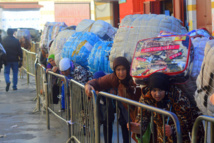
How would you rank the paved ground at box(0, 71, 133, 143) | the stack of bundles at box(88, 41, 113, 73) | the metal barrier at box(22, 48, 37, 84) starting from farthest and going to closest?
the metal barrier at box(22, 48, 37, 84)
the paved ground at box(0, 71, 133, 143)
the stack of bundles at box(88, 41, 113, 73)

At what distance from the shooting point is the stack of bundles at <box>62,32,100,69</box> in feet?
25.5

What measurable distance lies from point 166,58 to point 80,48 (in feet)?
12.0

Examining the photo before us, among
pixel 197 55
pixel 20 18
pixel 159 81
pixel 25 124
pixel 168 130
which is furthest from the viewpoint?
pixel 20 18

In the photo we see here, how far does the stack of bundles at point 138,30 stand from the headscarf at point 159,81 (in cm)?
142

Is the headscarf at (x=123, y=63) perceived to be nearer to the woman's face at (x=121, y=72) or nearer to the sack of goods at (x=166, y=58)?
the woman's face at (x=121, y=72)

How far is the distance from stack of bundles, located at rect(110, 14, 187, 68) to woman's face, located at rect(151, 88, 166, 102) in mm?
1449

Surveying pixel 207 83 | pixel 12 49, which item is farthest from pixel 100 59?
pixel 12 49

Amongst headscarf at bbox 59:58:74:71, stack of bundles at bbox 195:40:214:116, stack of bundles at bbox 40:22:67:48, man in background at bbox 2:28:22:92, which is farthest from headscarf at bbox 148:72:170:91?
man in background at bbox 2:28:22:92

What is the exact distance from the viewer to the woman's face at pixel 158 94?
412 cm

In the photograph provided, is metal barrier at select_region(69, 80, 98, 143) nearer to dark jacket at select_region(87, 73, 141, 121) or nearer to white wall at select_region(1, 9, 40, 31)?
dark jacket at select_region(87, 73, 141, 121)

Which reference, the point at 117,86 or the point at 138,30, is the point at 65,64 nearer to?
the point at 117,86

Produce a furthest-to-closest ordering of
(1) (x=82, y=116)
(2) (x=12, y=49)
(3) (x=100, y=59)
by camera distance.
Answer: (2) (x=12, y=49) < (3) (x=100, y=59) < (1) (x=82, y=116)

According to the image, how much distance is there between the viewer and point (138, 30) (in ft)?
18.5

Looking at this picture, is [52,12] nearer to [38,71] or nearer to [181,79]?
[38,71]
